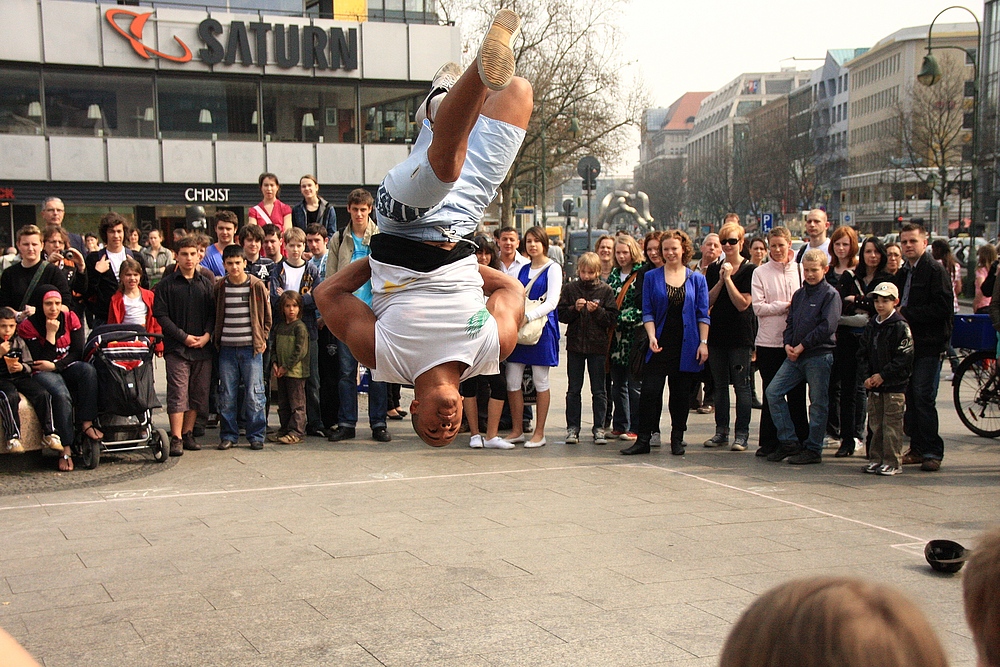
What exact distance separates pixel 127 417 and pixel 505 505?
3750 mm

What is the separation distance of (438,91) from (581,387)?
5803mm

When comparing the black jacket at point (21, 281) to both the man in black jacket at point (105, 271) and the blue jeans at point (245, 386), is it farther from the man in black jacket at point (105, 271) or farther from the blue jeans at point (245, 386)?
the blue jeans at point (245, 386)

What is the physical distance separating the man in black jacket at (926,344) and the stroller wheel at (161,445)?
6.52 metres

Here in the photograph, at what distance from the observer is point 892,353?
8156 millimetres

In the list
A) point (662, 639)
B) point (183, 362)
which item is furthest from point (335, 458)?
point (662, 639)

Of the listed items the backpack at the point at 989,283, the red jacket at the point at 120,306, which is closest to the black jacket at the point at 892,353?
the backpack at the point at 989,283

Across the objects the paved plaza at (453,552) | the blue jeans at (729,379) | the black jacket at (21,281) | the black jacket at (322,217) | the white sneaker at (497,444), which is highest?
the black jacket at (322,217)

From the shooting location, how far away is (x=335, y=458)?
9125 mm

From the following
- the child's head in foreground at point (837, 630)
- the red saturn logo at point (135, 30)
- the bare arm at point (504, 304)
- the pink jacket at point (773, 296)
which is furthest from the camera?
the red saturn logo at point (135, 30)

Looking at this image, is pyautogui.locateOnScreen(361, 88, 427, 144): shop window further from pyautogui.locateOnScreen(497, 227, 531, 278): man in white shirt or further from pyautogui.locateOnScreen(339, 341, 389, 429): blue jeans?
pyautogui.locateOnScreen(497, 227, 531, 278): man in white shirt

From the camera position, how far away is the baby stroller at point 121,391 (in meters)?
8.66

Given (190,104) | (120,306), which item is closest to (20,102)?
(190,104)

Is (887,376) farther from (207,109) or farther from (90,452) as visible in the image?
(207,109)

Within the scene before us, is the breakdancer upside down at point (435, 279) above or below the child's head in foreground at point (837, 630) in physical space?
above
